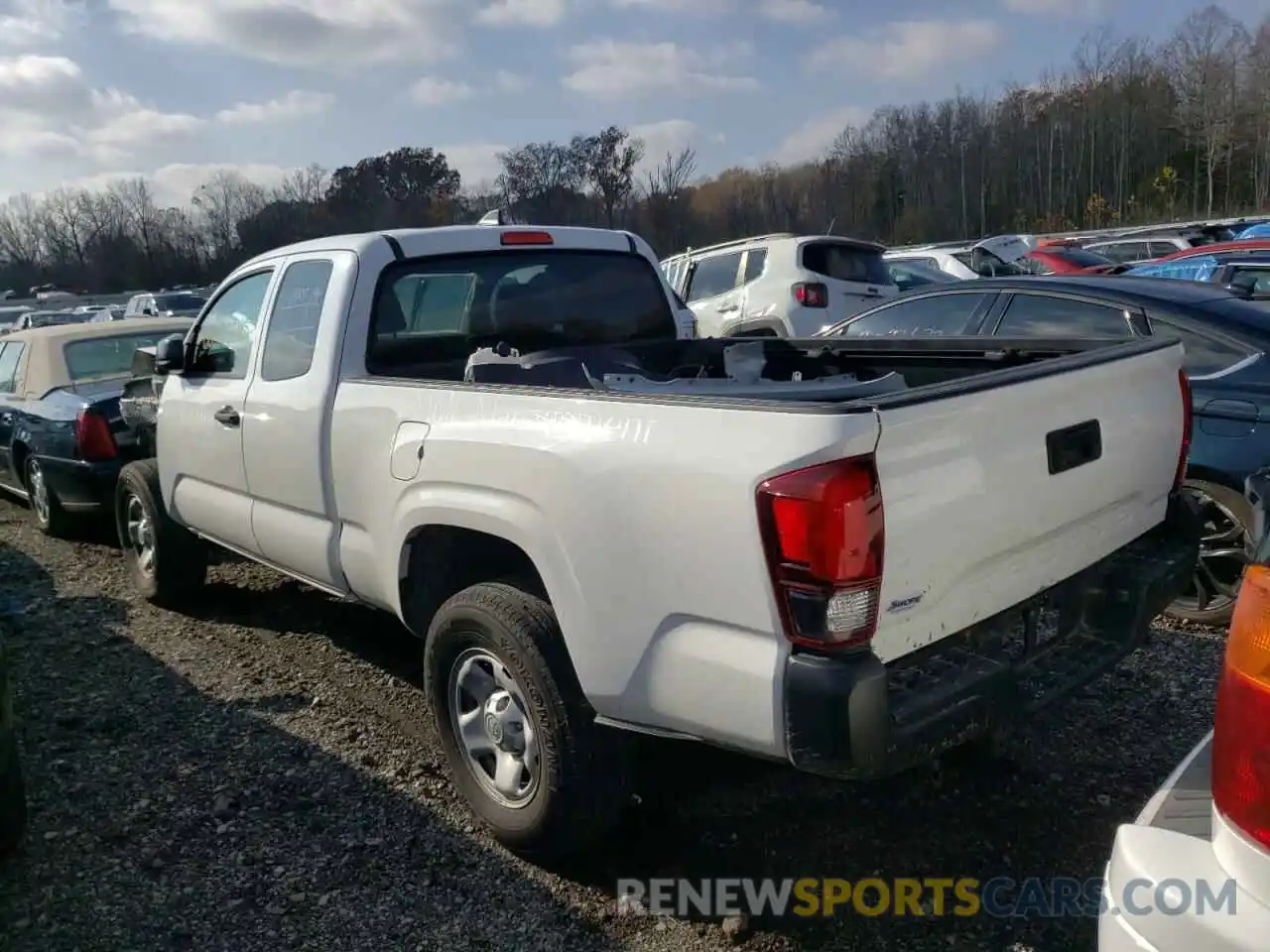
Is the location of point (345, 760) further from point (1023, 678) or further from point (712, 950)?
point (1023, 678)

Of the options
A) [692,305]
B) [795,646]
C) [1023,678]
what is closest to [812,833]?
[1023,678]

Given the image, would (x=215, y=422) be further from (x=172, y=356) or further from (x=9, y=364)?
(x=9, y=364)

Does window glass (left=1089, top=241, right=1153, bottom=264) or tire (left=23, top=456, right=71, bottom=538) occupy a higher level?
window glass (left=1089, top=241, right=1153, bottom=264)

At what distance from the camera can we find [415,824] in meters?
3.31

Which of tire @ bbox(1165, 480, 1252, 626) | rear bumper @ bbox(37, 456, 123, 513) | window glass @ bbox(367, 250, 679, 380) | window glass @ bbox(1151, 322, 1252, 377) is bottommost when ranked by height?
tire @ bbox(1165, 480, 1252, 626)

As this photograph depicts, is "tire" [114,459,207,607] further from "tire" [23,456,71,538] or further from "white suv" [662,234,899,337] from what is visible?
"white suv" [662,234,899,337]

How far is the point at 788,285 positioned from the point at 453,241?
7.67 meters

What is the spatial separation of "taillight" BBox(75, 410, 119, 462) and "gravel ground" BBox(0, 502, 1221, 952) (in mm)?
2235

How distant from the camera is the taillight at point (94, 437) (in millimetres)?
6406

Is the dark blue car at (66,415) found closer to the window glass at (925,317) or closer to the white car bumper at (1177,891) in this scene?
the window glass at (925,317)

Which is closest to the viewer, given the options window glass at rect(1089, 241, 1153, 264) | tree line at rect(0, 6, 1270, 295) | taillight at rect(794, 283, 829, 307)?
taillight at rect(794, 283, 829, 307)

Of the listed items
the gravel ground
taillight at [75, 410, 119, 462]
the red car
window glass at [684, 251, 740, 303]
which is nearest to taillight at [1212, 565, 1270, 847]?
the gravel ground

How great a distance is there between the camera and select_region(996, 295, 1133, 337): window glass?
5.05 m

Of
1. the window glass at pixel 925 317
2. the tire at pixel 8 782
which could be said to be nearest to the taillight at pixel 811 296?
the window glass at pixel 925 317
